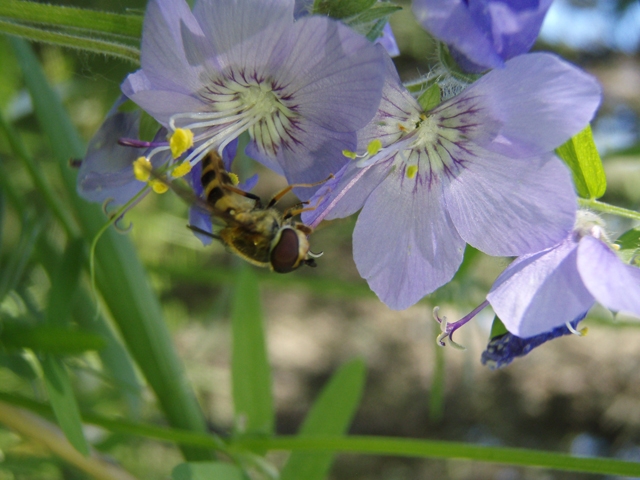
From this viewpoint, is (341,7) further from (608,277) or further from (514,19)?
(608,277)

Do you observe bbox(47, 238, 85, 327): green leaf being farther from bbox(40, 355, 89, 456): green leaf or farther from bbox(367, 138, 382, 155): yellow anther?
bbox(367, 138, 382, 155): yellow anther

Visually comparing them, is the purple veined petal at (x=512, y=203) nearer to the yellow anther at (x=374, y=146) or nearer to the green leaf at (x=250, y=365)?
the yellow anther at (x=374, y=146)

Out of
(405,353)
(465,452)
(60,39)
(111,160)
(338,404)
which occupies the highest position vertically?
(60,39)

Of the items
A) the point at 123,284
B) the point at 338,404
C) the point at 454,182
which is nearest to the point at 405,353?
the point at 338,404

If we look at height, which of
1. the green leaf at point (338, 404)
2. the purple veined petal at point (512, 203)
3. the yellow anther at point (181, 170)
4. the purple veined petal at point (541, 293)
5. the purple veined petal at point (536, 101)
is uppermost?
the purple veined petal at point (536, 101)

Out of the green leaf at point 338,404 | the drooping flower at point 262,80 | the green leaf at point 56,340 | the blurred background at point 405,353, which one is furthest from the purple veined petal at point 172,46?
the blurred background at point 405,353

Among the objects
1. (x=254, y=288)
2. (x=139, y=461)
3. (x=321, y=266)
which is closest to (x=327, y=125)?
(x=254, y=288)

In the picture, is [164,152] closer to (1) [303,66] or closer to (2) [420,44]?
(1) [303,66]
